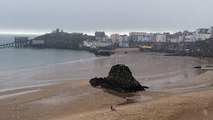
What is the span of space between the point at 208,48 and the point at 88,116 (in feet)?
222

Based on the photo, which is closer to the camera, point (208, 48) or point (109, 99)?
point (109, 99)

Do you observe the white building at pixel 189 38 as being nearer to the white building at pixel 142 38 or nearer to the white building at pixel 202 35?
the white building at pixel 202 35

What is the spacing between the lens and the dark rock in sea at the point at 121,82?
3114 cm

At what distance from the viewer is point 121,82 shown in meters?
31.8

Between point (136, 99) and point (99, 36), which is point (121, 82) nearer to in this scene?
point (136, 99)

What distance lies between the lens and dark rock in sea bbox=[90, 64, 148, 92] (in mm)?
31138

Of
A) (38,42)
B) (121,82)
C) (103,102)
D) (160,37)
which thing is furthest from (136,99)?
(160,37)

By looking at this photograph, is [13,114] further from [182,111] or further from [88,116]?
[182,111]

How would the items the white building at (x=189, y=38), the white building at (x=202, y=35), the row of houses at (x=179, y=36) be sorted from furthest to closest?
the white building at (x=189, y=38), the row of houses at (x=179, y=36), the white building at (x=202, y=35)

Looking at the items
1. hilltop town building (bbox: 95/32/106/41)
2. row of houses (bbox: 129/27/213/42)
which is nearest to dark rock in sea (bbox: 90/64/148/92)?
row of houses (bbox: 129/27/213/42)

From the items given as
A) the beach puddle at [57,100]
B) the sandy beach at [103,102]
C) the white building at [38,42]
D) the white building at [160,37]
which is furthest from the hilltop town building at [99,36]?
the beach puddle at [57,100]

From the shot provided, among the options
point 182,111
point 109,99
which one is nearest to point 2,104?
point 109,99

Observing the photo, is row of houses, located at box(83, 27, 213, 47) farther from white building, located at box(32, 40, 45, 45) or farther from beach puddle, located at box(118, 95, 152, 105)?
beach puddle, located at box(118, 95, 152, 105)

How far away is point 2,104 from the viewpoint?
27.1 meters
